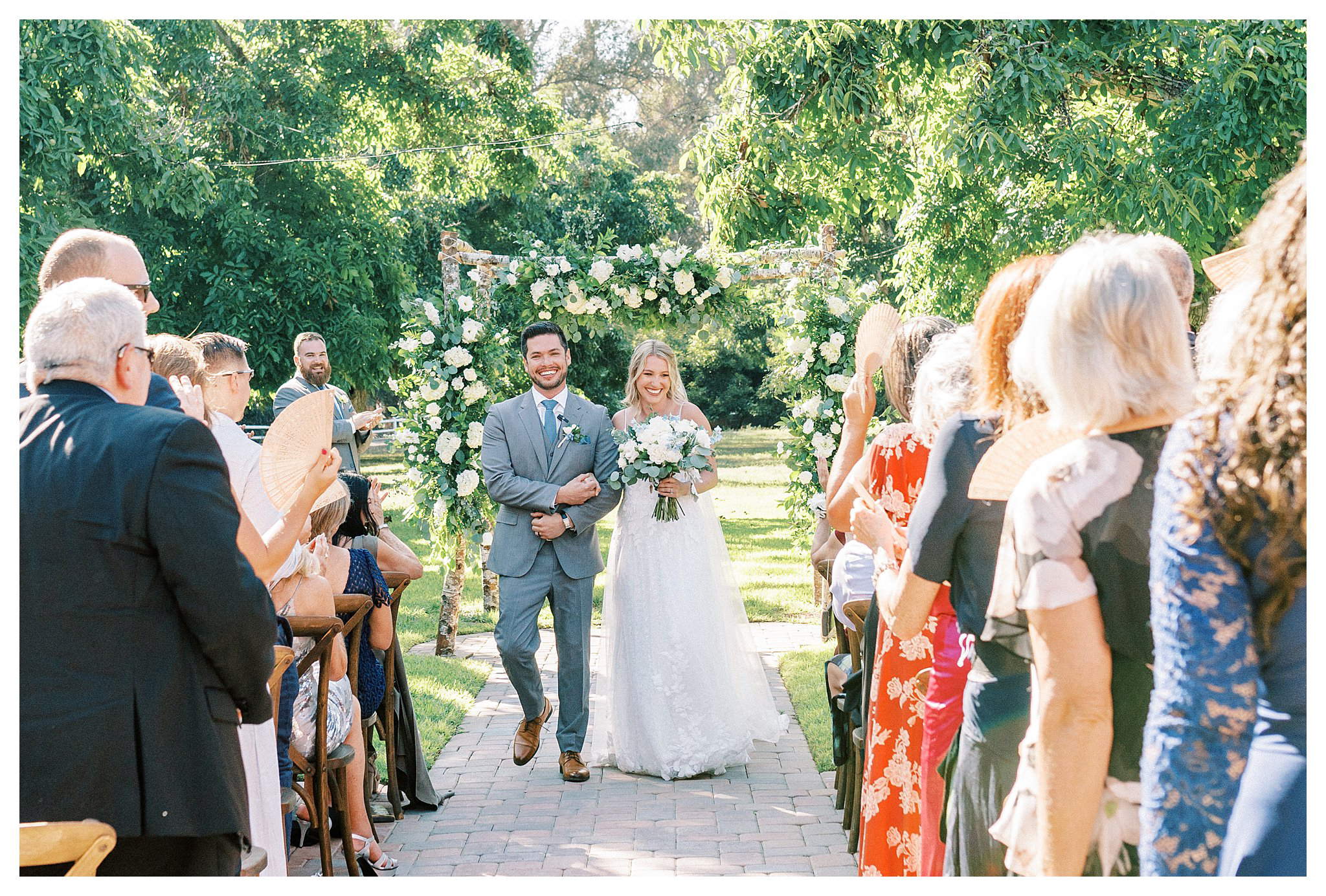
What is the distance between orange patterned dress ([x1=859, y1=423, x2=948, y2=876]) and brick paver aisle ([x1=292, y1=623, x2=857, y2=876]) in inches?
→ 35.6

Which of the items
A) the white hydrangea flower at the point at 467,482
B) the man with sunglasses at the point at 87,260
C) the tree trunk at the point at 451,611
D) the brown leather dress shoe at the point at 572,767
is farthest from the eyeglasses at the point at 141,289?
the tree trunk at the point at 451,611

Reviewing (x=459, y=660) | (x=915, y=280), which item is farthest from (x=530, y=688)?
(x=915, y=280)

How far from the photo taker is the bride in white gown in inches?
216

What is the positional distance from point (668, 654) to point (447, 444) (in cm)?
287

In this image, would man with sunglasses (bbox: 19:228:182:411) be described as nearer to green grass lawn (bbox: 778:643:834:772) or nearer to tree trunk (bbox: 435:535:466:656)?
green grass lawn (bbox: 778:643:834:772)

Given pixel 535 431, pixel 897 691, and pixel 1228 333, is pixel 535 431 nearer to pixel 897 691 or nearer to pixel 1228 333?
pixel 897 691

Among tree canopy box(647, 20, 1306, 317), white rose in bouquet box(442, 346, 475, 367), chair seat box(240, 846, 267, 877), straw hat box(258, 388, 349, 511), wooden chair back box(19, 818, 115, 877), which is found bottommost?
chair seat box(240, 846, 267, 877)

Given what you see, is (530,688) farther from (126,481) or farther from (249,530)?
(126,481)

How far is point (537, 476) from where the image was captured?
5621 millimetres

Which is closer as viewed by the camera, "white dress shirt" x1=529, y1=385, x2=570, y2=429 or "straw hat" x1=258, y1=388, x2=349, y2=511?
"straw hat" x1=258, y1=388, x2=349, y2=511

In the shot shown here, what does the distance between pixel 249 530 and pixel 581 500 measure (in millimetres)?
2921

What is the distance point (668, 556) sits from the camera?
18.6 feet

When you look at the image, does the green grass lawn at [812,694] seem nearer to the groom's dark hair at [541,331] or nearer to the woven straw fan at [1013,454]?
the groom's dark hair at [541,331]

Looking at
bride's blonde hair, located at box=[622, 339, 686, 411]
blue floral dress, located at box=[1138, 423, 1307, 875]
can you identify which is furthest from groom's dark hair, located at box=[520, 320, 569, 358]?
blue floral dress, located at box=[1138, 423, 1307, 875]
